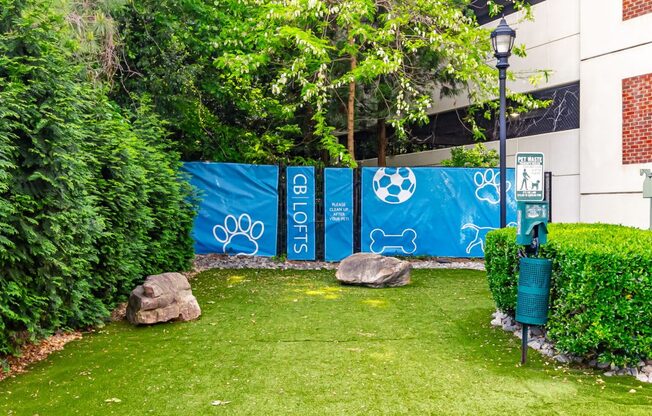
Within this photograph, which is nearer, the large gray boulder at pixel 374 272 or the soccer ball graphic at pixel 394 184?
the large gray boulder at pixel 374 272

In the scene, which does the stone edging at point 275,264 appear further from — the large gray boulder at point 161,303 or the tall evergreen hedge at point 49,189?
the tall evergreen hedge at point 49,189

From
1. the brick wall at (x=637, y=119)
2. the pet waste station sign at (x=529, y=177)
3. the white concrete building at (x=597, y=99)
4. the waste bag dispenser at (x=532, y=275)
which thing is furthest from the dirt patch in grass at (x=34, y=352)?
the brick wall at (x=637, y=119)

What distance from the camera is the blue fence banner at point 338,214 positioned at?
36.4 feet

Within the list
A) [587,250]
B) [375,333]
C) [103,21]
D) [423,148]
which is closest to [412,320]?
[375,333]

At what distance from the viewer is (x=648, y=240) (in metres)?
4.83

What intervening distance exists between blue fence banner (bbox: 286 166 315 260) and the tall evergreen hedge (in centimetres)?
486

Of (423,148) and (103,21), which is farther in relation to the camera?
(423,148)

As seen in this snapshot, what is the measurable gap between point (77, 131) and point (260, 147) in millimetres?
8936

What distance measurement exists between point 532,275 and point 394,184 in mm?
6654

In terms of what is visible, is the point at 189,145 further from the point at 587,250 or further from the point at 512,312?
the point at 587,250

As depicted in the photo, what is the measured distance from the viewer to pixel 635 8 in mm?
10945

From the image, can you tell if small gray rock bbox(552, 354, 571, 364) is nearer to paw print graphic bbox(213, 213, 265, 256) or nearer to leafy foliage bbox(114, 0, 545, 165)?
leafy foliage bbox(114, 0, 545, 165)

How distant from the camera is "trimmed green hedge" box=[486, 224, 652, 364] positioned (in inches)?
167

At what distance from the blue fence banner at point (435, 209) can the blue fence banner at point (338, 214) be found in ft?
1.71
